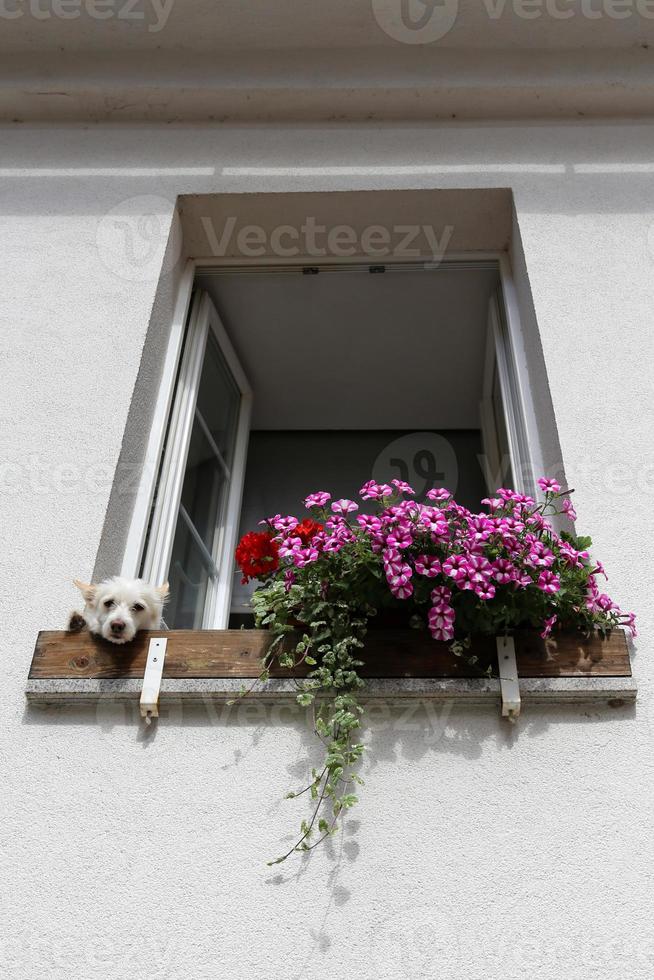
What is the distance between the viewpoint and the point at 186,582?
3596 mm

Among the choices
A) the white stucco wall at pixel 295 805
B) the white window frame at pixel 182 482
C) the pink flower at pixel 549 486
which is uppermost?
the white window frame at pixel 182 482

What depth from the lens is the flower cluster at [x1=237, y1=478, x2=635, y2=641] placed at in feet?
8.14

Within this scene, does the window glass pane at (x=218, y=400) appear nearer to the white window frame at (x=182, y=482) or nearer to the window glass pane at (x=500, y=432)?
the white window frame at (x=182, y=482)

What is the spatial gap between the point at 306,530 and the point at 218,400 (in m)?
1.54

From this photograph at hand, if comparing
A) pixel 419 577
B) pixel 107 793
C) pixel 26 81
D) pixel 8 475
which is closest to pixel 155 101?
pixel 26 81

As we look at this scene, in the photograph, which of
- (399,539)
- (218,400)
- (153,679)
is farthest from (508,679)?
(218,400)

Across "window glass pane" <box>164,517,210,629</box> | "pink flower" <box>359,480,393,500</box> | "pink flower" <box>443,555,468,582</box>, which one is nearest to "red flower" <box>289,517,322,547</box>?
"pink flower" <box>359,480,393,500</box>

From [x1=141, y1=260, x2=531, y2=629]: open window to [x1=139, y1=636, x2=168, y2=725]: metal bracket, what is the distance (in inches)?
25.7

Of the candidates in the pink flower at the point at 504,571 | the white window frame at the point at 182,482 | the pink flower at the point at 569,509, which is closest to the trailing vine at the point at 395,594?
the pink flower at the point at 504,571

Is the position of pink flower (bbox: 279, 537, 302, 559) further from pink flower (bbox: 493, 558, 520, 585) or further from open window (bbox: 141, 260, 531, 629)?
open window (bbox: 141, 260, 531, 629)

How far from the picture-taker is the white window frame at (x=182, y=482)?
10.9ft

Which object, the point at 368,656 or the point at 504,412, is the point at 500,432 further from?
the point at 368,656

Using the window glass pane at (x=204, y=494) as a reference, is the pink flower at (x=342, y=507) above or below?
below

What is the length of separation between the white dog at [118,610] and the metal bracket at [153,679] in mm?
74
